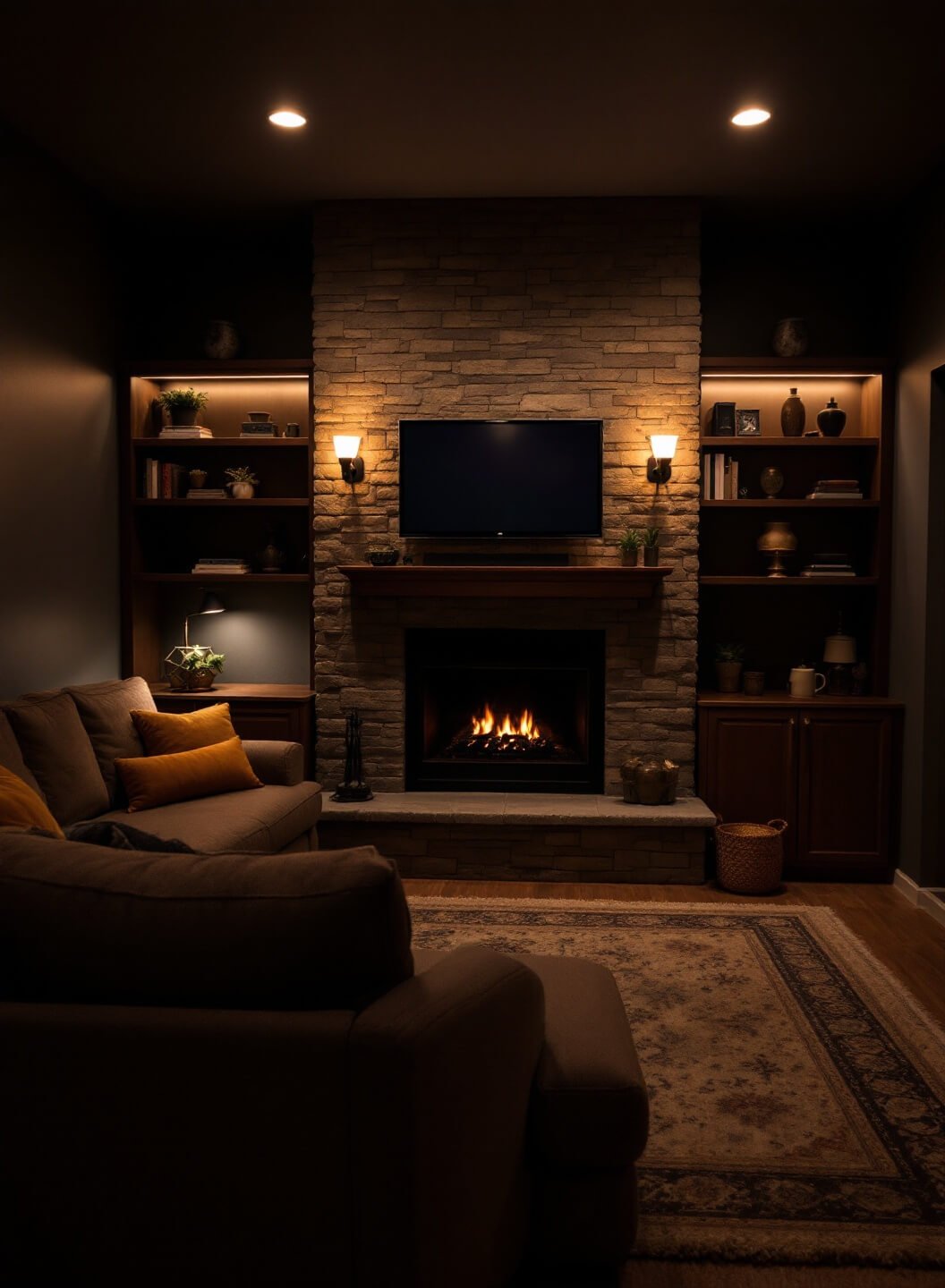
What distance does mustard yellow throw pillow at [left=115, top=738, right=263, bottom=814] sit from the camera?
3617 mm

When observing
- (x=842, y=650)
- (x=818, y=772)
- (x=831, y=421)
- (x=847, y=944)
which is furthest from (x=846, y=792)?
(x=831, y=421)

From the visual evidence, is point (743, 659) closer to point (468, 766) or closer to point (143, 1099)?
point (468, 766)

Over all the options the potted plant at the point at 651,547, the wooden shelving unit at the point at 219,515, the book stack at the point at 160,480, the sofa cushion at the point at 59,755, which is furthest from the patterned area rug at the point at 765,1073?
the book stack at the point at 160,480

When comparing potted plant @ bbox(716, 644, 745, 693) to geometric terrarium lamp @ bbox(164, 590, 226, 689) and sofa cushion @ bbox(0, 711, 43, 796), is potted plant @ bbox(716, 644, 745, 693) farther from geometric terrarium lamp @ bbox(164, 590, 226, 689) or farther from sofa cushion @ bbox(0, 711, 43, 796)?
sofa cushion @ bbox(0, 711, 43, 796)

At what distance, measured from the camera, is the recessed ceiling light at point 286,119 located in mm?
3744

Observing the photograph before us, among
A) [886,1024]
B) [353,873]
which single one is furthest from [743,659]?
[353,873]

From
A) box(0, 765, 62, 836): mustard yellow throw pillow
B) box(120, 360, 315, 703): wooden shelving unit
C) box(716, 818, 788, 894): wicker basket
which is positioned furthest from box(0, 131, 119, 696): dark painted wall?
box(716, 818, 788, 894): wicker basket

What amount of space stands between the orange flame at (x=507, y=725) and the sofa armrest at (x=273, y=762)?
1.18 m

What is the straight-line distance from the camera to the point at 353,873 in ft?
4.69

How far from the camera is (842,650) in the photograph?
4781 millimetres

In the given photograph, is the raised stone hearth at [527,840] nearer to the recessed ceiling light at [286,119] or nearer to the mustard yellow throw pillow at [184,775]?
the mustard yellow throw pillow at [184,775]

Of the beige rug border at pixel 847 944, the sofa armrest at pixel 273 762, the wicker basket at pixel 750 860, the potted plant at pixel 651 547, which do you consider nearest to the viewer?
the beige rug border at pixel 847 944

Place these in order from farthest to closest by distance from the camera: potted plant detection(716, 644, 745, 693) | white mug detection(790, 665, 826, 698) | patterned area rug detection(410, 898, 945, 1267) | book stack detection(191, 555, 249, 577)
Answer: book stack detection(191, 555, 249, 577) → potted plant detection(716, 644, 745, 693) → white mug detection(790, 665, 826, 698) → patterned area rug detection(410, 898, 945, 1267)

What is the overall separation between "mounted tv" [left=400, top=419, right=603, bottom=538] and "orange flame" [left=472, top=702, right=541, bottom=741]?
0.93 m
